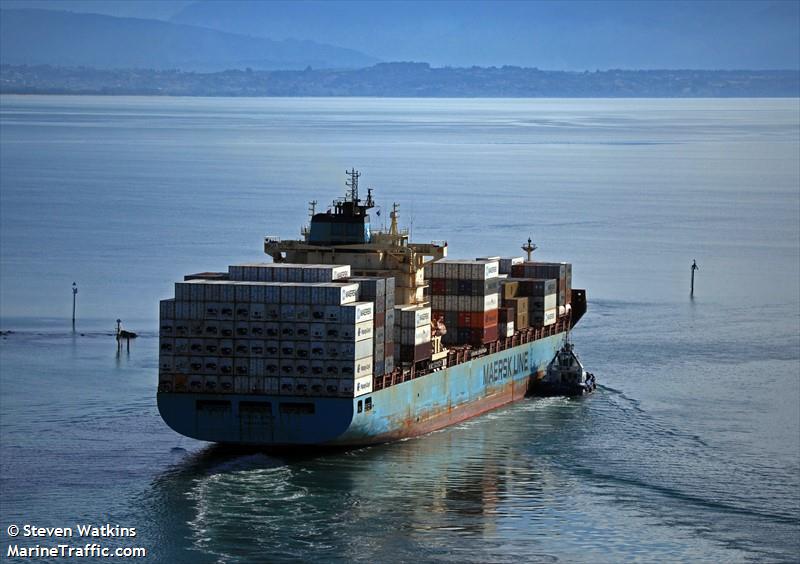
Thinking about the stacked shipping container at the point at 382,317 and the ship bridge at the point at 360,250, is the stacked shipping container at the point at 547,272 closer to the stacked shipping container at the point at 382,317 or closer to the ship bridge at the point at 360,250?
the ship bridge at the point at 360,250

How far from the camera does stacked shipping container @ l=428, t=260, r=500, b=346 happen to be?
62.2 meters

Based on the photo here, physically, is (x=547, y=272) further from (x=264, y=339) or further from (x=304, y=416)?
(x=264, y=339)

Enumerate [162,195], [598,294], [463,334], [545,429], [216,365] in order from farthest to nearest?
[162,195] < [598,294] < [463,334] < [545,429] < [216,365]

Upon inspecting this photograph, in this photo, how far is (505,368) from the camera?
208 feet

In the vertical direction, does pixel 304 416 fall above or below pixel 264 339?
below

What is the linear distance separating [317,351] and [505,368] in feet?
48.0

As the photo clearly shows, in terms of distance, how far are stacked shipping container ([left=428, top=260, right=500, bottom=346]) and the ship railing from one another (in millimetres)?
771

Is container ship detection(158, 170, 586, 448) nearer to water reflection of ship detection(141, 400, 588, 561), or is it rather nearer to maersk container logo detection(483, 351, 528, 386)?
water reflection of ship detection(141, 400, 588, 561)

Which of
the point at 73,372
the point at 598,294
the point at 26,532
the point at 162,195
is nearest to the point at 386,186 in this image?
the point at 162,195

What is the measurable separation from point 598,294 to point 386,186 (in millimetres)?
68207

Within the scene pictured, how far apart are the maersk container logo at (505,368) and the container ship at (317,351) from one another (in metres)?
1.54

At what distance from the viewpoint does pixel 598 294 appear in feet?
296

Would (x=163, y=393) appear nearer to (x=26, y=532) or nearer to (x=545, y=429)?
(x=26, y=532)

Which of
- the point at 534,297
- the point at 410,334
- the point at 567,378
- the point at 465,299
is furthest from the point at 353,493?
the point at 534,297
